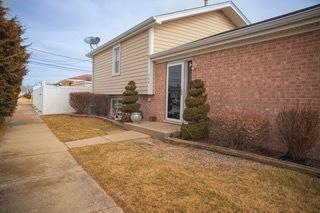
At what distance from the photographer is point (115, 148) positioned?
645 cm

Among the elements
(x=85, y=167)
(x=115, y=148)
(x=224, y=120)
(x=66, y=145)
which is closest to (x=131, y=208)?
(x=85, y=167)

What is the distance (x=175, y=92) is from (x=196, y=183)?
599 cm

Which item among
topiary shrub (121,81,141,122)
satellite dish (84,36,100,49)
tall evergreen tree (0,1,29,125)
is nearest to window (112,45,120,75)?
topiary shrub (121,81,141,122)

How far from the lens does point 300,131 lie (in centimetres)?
489

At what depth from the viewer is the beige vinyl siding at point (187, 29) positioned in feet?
36.6

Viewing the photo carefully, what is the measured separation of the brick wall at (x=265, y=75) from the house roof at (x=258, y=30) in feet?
0.76

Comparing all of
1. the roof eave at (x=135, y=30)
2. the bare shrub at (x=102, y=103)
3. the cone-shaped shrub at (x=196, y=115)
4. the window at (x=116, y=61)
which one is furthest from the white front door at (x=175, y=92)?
the bare shrub at (x=102, y=103)

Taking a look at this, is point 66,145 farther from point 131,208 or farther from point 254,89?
point 254,89

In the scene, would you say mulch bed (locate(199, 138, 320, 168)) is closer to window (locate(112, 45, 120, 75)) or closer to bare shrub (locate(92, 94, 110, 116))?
window (locate(112, 45, 120, 75))

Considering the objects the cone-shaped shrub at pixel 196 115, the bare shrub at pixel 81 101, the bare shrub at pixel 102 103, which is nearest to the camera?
the cone-shaped shrub at pixel 196 115

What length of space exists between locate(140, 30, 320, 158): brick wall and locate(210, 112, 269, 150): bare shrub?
0.36 meters

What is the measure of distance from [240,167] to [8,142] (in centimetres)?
674

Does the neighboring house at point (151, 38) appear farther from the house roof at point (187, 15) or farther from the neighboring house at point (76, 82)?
the neighboring house at point (76, 82)

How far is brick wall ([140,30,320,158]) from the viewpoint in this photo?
17.5 ft
